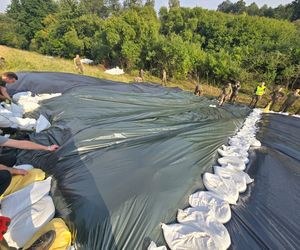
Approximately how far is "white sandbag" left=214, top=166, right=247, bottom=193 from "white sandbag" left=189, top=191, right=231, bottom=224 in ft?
1.09

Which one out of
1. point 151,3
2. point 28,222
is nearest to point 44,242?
point 28,222

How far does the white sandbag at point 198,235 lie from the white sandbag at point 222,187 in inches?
14.4

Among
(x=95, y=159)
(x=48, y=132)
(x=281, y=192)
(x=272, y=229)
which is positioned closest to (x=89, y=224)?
(x=95, y=159)

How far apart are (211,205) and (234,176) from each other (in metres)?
0.56

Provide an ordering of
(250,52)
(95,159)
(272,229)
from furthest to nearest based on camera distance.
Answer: (250,52) < (95,159) < (272,229)

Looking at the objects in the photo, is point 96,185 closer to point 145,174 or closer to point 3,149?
point 145,174

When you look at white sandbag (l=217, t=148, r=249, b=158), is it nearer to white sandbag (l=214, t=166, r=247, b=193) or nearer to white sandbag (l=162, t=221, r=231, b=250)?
white sandbag (l=214, t=166, r=247, b=193)

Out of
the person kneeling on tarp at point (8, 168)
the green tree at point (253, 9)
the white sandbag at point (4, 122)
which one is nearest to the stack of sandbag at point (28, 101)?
the white sandbag at point (4, 122)

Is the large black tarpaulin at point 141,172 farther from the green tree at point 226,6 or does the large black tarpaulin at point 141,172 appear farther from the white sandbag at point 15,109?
the green tree at point 226,6

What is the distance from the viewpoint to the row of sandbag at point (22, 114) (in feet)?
9.65

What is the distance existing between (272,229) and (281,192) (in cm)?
62

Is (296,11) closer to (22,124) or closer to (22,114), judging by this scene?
(22,114)

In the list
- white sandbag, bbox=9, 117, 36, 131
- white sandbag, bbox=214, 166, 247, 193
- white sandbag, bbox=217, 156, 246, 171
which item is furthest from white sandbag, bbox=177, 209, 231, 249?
white sandbag, bbox=9, 117, 36, 131

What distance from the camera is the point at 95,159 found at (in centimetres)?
219
